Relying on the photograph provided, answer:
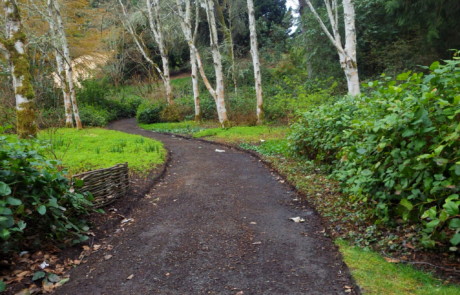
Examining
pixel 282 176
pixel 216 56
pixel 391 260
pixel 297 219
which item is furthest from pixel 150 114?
pixel 391 260

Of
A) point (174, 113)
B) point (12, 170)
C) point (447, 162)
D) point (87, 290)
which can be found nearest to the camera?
point (447, 162)

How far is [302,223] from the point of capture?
5.04 meters

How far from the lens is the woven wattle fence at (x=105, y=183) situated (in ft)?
17.7

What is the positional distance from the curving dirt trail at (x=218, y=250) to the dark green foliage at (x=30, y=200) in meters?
0.70

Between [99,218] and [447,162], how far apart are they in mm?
4921

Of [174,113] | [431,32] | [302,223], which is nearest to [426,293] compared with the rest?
[302,223]

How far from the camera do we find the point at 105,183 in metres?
5.79

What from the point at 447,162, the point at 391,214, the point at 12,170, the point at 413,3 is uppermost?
the point at 413,3

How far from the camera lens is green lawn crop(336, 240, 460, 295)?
9.50 feet

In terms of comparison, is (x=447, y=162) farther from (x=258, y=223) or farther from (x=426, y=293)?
(x=258, y=223)

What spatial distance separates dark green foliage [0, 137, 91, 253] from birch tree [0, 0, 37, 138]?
176 inches

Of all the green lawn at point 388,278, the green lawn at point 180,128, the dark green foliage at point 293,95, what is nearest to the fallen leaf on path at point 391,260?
the green lawn at point 388,278

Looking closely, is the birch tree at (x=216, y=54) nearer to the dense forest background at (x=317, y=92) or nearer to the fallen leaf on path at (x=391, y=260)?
the dense forest background at (x=317, y=92)

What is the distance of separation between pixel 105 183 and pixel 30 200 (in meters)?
1.76
